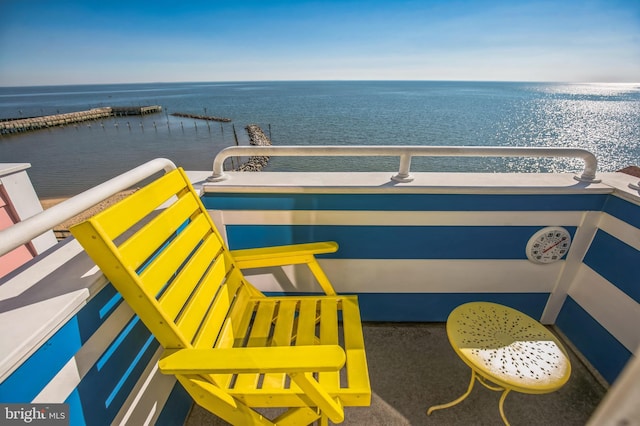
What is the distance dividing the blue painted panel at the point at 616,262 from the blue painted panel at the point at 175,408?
2.86 meters

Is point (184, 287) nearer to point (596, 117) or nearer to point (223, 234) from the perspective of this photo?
point (223, 234)

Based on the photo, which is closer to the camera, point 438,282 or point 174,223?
point 174,223

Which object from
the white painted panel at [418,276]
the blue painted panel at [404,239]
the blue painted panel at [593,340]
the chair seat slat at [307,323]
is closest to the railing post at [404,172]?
the blue painted panel at [404,239]

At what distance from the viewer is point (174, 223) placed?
58.7 inches

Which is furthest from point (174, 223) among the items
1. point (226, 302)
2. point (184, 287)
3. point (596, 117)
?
point (596, 117)

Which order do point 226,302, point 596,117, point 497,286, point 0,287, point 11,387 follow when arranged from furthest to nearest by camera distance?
1. point 596,117
2. point 497,286
3. point 226,302
4. point 0,287
5. point 11,387

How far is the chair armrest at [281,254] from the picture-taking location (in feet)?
6.03

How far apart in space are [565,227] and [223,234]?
2483 mm

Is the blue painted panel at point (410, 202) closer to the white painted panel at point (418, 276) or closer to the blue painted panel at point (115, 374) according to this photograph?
the white painted panel at point (418, 276)

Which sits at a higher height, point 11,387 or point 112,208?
point 112,208

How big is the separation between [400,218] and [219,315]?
1340 millimetres

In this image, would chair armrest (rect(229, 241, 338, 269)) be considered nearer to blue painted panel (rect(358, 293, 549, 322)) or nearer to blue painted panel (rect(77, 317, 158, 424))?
blue painted panel (rect(77, 317, 158, 424))

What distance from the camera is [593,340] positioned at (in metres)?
2.11

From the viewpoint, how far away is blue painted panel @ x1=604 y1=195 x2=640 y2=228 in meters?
1.82
